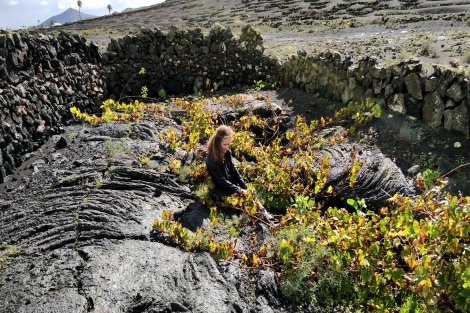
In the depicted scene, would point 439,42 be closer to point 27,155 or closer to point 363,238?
point 363,238

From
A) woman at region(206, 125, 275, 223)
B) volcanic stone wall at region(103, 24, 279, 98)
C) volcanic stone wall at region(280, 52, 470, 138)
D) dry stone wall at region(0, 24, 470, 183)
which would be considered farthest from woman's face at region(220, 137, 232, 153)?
volcanic stone wall at region(103, 24, 279, 98)

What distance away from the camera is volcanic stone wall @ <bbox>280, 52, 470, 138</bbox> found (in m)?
8.12

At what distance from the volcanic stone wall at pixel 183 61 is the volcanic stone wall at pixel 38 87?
1.17m

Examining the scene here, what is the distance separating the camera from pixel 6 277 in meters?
4.57

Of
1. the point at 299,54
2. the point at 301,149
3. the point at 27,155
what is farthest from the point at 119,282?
the point at 299,54

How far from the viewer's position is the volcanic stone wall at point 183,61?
13.8 meters

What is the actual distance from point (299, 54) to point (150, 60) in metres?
5.14

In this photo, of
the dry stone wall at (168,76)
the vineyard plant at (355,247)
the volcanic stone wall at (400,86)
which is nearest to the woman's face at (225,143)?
the vineyard plant at (355,247)

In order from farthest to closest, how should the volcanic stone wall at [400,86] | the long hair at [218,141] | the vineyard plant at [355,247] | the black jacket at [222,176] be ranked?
1. the volcanic stone wall at [400,86]
2. the black jacket at [222,176]
3. the long hair at [218,141]
4. the vineyard plant at [355,247]

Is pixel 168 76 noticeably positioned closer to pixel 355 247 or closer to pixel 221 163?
pixel 221 163

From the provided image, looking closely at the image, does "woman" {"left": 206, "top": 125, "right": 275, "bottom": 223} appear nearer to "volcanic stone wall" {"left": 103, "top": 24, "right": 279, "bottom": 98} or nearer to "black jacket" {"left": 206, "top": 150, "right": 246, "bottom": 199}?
"black jacket" {"left": 206, "top": 150, "right": 246, "bottom": 199}

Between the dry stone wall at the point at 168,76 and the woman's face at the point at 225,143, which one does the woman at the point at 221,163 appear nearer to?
the woman's face at the point at 225,143

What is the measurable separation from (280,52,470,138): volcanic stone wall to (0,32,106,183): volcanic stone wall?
22.1 feet

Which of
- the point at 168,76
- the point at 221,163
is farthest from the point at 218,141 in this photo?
the point at 168,76
